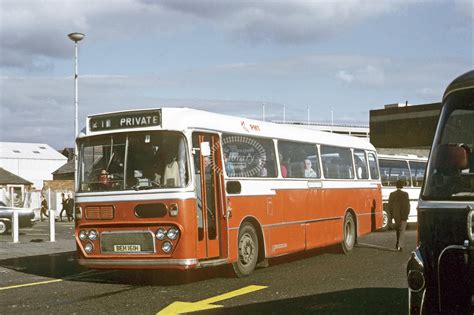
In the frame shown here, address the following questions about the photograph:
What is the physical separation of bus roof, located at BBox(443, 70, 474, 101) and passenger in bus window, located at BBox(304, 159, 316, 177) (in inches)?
367

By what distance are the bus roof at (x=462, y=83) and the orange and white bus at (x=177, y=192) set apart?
235 inches

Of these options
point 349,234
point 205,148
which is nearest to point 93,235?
point 205,148

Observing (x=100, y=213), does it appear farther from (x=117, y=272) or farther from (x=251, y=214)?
(x=251, y=214)

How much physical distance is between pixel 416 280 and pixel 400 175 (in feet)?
75.3

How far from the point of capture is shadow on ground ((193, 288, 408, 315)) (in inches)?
333

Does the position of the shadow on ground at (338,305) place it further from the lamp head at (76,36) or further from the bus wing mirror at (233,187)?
A: the lamp head at (76,36)

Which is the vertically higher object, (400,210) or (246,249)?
(400,210)

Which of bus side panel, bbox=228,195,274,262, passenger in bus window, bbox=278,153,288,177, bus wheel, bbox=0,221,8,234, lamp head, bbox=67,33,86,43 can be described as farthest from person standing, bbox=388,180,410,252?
bus wheel, bbox=0,221,8,234

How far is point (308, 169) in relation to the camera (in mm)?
14945

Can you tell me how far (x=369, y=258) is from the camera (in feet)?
49.0

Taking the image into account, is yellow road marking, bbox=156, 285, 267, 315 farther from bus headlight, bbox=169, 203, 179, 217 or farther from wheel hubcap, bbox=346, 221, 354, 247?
wheel hubcap, bbox=346, 221, 354, 247

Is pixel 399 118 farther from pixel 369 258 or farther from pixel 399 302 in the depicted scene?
pixel 399 302

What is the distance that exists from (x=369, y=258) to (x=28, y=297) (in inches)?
305

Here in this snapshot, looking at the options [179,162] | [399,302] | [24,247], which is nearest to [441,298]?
[399,302]
